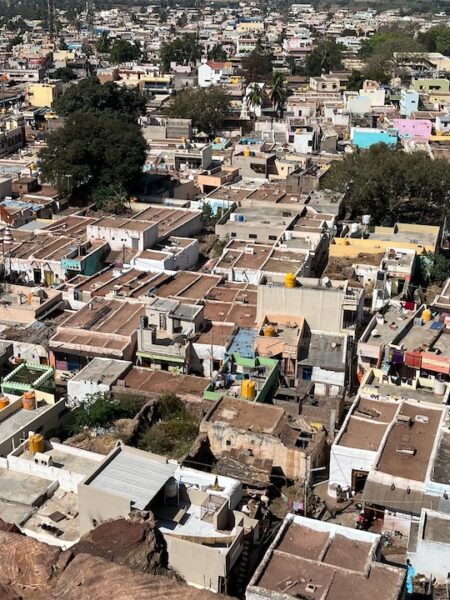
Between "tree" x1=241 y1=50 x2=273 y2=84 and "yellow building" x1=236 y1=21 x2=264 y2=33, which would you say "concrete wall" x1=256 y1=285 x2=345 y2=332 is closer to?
"tree" x1=241 y1=50 x2=273 y2=84

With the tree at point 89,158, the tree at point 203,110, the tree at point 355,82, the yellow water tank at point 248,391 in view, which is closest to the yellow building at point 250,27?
the tree at point 355,82

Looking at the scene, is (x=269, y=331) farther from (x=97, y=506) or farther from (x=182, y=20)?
(x=182, y=20)

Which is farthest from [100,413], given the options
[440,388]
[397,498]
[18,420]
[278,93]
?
[278,93]

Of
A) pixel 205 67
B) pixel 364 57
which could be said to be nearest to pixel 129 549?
pixel 205 67

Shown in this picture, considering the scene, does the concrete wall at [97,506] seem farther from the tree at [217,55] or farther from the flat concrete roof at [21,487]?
the tree at [217,55]

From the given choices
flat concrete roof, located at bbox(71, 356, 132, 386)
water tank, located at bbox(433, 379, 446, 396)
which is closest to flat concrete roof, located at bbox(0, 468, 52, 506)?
flat concrete roof, located at bbox(71, 356, 132, 386)

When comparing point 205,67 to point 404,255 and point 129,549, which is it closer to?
point 404,255
